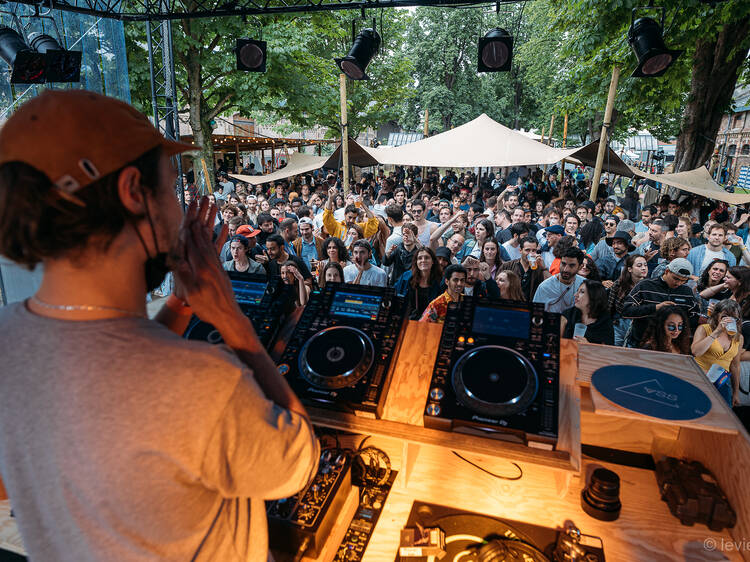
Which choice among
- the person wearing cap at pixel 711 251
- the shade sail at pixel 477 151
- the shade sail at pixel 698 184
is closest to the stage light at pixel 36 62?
the shade sail at pixel 477 151

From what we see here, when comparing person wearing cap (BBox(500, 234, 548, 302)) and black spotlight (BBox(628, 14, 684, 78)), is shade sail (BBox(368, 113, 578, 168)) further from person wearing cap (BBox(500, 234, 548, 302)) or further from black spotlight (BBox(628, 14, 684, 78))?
person wearing cap (BBox(500, 234, 548, 302))

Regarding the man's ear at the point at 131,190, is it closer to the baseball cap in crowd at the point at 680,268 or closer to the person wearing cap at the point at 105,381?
the person wearing cap at the point at 105,381

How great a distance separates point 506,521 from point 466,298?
784mm

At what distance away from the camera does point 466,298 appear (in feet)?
5.50

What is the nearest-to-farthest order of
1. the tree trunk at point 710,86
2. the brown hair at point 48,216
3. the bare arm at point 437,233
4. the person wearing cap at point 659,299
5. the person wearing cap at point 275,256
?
the brown hair at point 48,216 < the person wearing cap at point 659,299 < the person wearing cap at point 275,256 < the bare arm at point 437,233 < the tree trunk at point 710,86

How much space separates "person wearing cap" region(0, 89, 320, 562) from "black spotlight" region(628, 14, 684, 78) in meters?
6.80

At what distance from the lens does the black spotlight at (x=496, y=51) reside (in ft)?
20.1

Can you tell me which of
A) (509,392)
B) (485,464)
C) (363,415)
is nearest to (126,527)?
(363,415)

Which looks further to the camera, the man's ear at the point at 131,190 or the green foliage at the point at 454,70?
the green foliage at the point at 454,70

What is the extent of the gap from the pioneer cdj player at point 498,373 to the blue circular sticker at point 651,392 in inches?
11.0

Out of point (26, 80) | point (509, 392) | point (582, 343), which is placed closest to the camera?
point (509, 392)

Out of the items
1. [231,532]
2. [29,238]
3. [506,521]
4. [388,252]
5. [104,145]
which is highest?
[104,145]

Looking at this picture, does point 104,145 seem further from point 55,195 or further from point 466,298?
point 466,298

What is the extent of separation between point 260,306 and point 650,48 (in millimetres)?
6298
